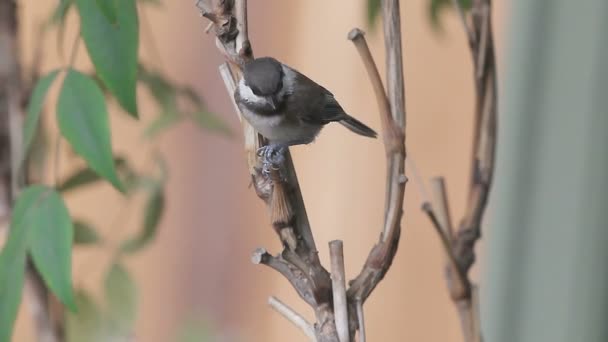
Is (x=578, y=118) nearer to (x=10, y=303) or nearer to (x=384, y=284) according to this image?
(x=384, y=284)

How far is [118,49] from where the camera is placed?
0.41 m

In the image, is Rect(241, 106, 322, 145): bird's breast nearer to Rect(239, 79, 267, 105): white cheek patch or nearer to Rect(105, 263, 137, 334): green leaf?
Rect(239, 79, 267, 105): white cheek patch

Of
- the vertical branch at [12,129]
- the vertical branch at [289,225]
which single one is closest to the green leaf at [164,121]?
the vertical branch at [12,129]

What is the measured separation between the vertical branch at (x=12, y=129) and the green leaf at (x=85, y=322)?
0.10 meters

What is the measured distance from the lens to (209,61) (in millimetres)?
1277

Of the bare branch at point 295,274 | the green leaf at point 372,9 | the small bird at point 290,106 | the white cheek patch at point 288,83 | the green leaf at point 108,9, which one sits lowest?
the bare branch at point 295,274

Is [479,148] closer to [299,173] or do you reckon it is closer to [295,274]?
[295,274]

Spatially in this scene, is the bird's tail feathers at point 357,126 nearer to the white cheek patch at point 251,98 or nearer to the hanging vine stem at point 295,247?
the white cheek patch at point 251,98

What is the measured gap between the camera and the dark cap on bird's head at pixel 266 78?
49 cm

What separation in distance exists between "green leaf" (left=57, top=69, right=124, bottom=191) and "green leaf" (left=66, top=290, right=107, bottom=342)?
1.19 ft

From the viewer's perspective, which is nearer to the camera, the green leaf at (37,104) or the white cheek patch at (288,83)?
the green leaf at (37,104)

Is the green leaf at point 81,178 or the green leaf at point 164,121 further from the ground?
the green leaf at point 164,121

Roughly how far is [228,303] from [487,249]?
0.63 meters

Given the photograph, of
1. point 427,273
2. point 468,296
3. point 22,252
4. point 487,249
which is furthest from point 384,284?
point 22,252
